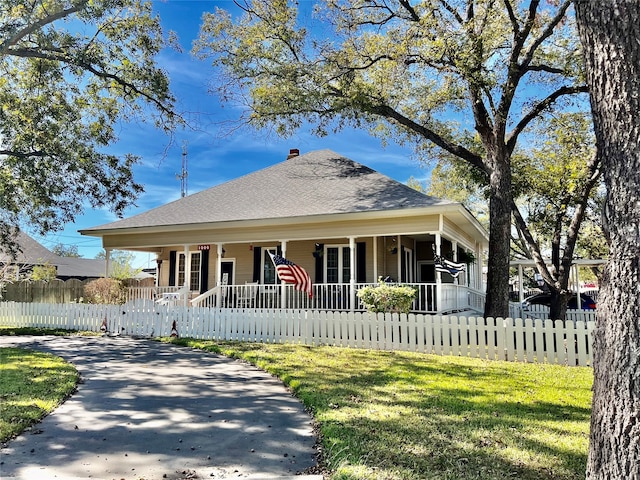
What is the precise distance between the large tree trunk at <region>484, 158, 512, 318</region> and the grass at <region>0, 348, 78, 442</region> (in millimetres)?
10507

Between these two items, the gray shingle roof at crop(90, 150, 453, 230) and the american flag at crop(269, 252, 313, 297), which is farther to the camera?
the gray shingle roof at crop(90, 150, 453, 230)

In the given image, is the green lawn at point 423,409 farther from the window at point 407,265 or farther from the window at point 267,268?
the window at point 267,268

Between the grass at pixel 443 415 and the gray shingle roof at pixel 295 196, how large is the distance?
19.5ft

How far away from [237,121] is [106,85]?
4353 millimetres

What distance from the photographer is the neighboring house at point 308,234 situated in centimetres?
1373

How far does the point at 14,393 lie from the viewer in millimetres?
5914

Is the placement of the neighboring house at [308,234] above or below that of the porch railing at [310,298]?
above

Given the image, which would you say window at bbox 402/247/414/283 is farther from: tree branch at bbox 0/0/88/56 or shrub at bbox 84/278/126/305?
tree branch at bbox 0/0/88/56

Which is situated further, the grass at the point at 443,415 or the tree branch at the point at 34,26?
the tree branch at the point at 34,26

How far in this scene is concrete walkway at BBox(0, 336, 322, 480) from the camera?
374 centimetres

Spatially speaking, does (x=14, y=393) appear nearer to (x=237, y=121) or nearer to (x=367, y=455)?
(x=367, y=455)

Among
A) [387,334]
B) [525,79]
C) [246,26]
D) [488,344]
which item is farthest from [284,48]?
[488,344]

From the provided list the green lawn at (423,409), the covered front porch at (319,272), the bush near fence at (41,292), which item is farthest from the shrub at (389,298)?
the bush near fence at (41,292)

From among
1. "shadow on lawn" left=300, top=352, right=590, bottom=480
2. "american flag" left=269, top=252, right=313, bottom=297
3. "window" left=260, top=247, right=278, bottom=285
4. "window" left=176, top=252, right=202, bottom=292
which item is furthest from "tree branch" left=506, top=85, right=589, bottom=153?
"window" left=176, top=252, right=202, bottom=292
